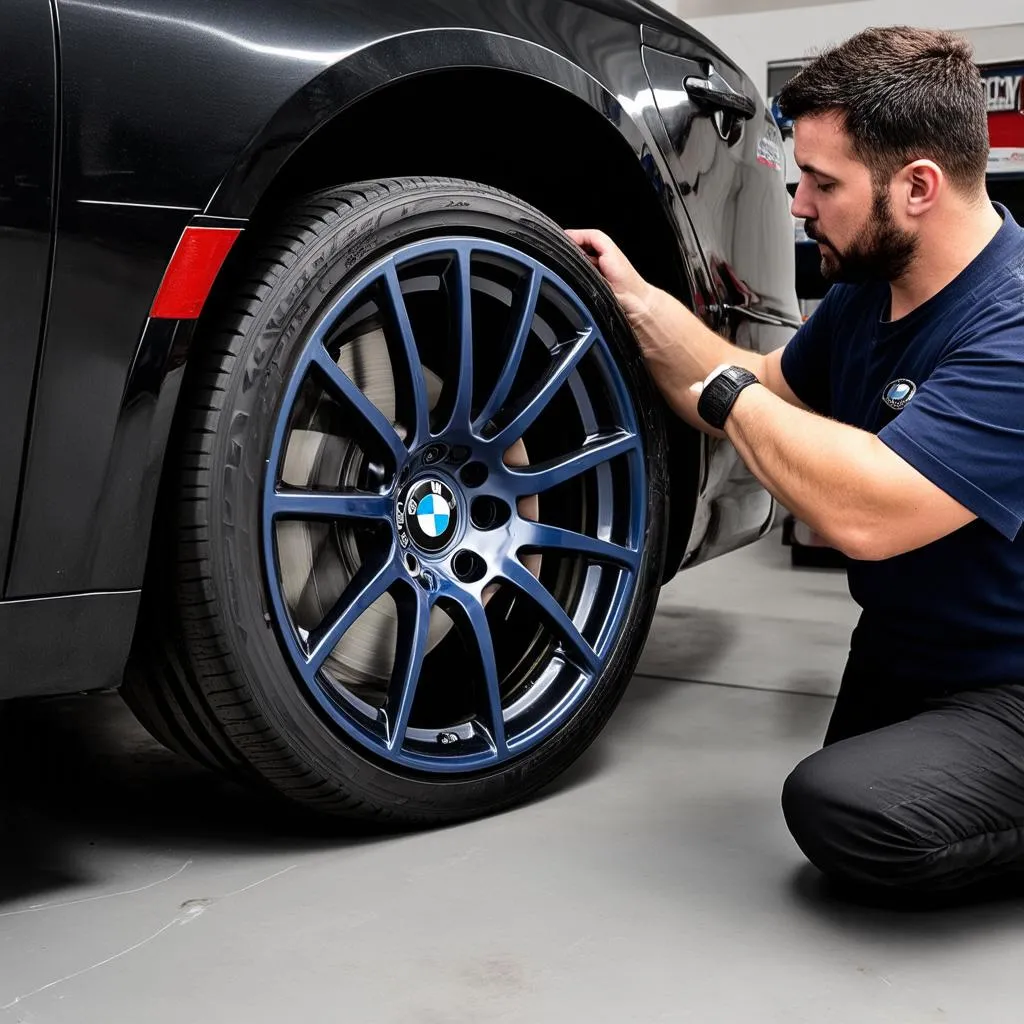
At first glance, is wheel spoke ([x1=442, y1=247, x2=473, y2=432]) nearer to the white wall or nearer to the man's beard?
the man's beard

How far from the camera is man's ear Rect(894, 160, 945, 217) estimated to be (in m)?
1.67

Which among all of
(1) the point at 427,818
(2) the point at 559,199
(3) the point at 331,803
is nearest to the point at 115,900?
(3) the point at 331,803

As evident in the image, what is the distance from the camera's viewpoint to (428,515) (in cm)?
159

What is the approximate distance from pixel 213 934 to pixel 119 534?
40 cm

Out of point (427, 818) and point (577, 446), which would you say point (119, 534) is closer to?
point (427, 818)

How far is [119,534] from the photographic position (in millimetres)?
1307

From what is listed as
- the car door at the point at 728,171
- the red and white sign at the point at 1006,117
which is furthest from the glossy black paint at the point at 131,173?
the red and white sign at the point at 1006,117

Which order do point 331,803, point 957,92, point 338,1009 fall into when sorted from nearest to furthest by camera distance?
point 338,1009
point 331,803
point 957,92

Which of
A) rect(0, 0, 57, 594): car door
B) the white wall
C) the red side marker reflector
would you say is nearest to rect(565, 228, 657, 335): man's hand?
the red side marker reflector

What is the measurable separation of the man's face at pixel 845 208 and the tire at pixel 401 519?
0.29 metres

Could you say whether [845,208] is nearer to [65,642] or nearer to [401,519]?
[401,519]

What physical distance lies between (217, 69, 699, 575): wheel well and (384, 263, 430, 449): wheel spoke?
0.15 metres

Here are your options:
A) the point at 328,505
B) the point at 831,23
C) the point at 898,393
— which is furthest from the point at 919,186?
the point at 831,23

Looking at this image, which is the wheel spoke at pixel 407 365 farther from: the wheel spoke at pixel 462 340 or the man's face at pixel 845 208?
the man's face at pixel 845 208
